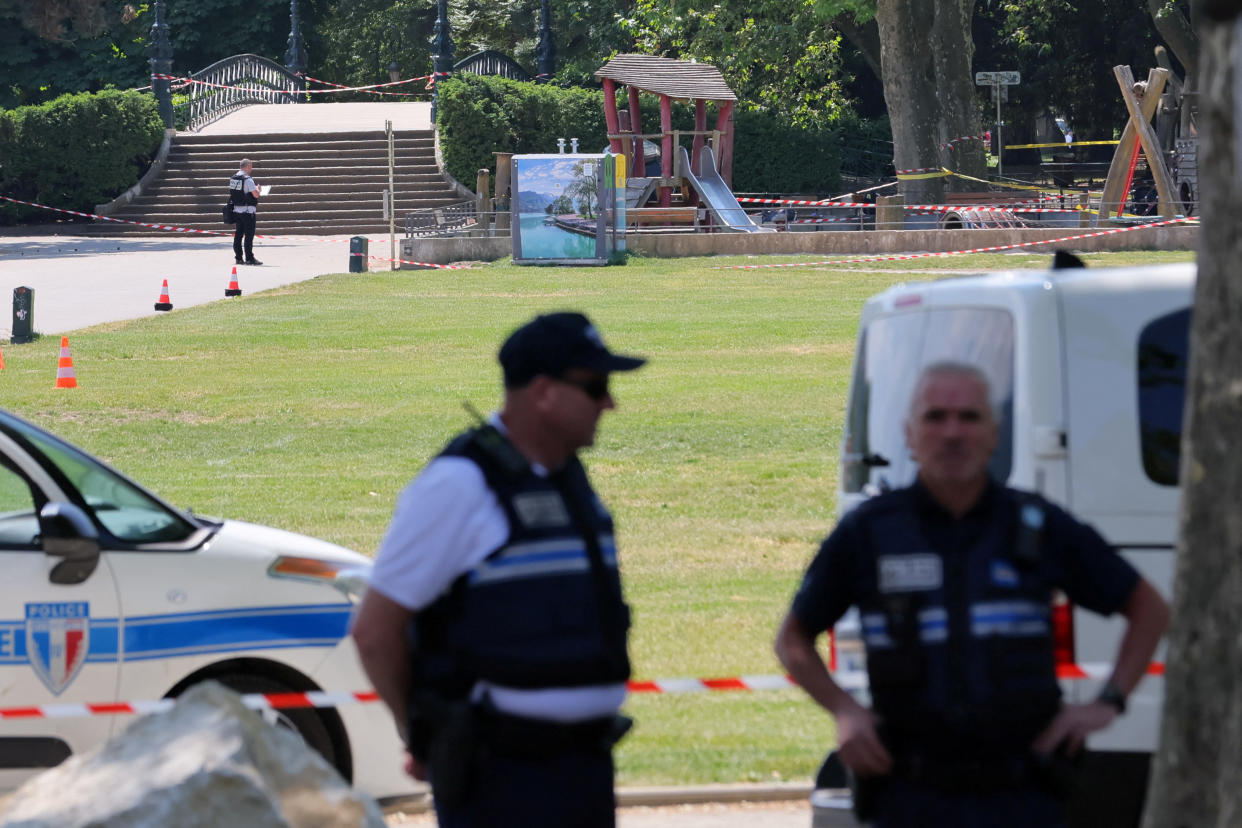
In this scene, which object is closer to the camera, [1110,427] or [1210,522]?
[1210,522]

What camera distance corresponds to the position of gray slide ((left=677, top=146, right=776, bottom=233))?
3741 centimetres

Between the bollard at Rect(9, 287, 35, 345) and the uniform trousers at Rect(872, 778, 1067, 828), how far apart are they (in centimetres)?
1923

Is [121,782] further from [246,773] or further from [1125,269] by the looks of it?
[1125,269]

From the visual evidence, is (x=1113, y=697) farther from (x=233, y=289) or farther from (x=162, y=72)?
(x=162, y=72)

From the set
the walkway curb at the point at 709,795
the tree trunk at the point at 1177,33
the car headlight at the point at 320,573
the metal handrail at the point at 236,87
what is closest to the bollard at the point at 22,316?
the car headlight at the point at 320,573

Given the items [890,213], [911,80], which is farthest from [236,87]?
[890,213]

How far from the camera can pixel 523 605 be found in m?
3.41

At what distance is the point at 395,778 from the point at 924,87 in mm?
36771

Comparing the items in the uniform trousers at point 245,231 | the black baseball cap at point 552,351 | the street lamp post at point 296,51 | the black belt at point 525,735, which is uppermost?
the street lamp post at point 296,51

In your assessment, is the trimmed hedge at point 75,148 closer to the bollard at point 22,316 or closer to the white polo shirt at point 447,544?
the bollard at point 22,316

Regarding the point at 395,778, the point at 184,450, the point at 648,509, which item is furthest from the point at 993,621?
the point at 184,450

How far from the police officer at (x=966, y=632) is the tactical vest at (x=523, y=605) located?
1.65ft

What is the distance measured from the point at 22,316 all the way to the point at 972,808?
19.5m

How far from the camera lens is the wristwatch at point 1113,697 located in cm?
357
